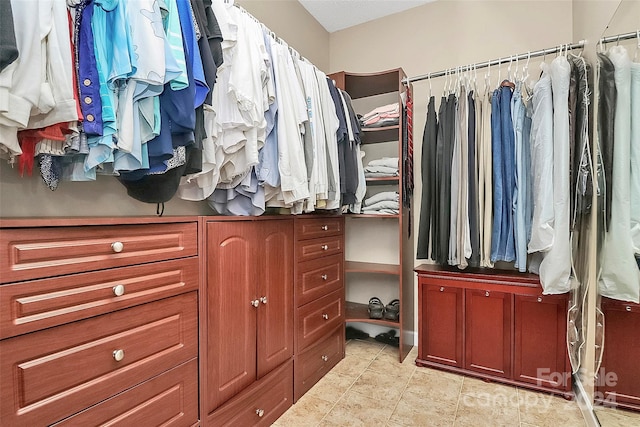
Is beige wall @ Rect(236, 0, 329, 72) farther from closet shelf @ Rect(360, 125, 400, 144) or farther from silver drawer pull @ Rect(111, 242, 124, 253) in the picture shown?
silver drawer pull @ Rect(111, 242, 124, 253)

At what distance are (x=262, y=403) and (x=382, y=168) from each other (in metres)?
1.73

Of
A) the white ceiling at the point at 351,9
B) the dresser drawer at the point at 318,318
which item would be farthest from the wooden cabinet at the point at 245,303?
the white ceiling at the point at 351,9

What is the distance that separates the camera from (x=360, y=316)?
249cm

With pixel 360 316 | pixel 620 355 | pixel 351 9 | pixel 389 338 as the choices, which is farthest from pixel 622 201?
pixel 351 9

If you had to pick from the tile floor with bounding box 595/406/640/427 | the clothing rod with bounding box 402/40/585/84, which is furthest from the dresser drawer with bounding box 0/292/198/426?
the clothing rod with bounding box 402/40/585/84

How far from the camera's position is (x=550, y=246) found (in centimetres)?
176

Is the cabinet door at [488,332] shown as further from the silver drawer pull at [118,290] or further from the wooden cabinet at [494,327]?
the silver drawer pull at [118,290]

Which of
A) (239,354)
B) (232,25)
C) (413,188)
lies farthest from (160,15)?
(413,188)

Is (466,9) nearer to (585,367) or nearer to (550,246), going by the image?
(550,246)

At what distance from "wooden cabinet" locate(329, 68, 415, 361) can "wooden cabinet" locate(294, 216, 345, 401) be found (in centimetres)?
22

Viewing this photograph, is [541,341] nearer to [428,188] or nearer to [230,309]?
[428,188]

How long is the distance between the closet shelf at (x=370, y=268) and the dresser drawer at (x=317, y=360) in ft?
1.42

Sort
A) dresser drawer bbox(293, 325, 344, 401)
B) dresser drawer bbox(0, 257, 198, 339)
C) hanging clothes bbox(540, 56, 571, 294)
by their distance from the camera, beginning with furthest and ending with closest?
dresser drawer bbox(293, 325, 344, 401) < hanging clothes bbox(540, 56, 571, 294) < dresser drawer bbox(0, 257, 198, 339)

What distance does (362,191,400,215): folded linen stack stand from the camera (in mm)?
2387
